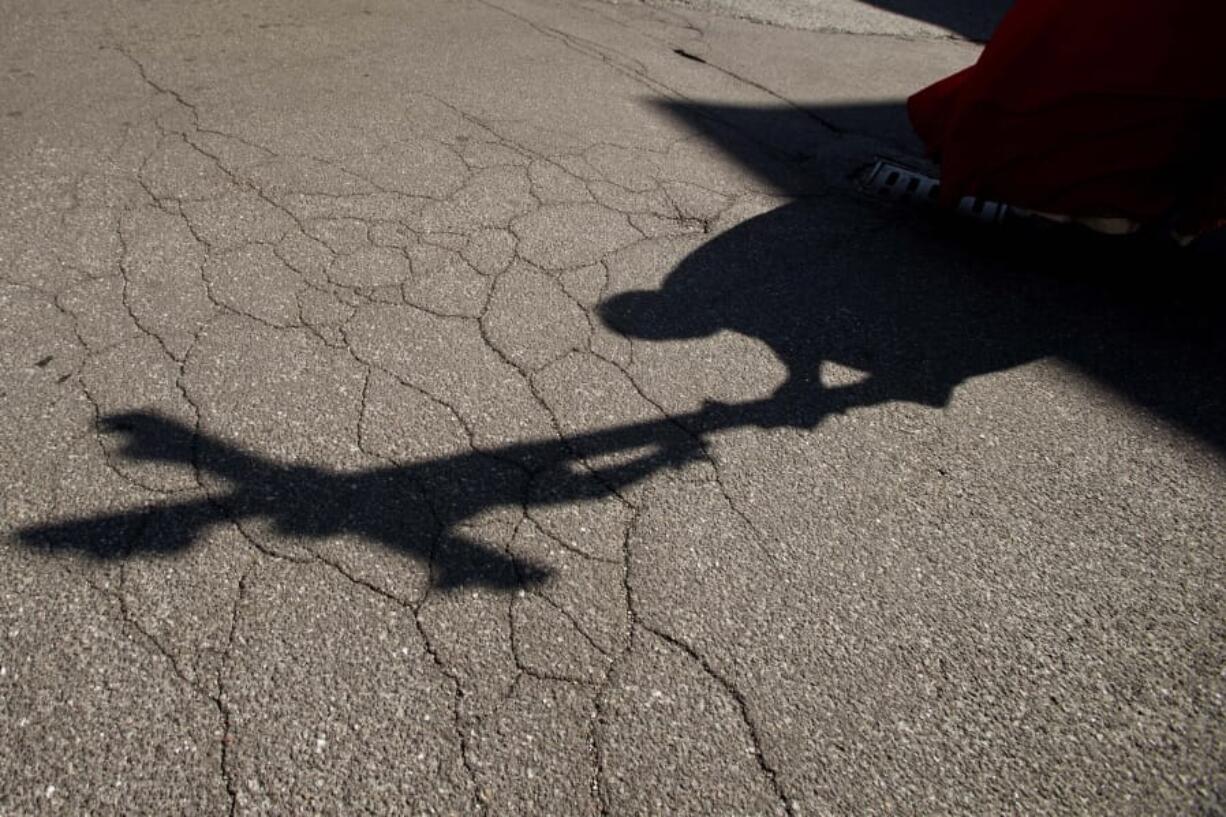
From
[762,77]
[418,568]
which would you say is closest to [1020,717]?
[418,568]

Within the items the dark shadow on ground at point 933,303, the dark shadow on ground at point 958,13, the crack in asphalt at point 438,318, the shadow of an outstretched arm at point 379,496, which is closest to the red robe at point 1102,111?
the dark shadow on ground at point 933,303

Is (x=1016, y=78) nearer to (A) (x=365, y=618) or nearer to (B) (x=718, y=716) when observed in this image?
(B) (x=718, y=716)

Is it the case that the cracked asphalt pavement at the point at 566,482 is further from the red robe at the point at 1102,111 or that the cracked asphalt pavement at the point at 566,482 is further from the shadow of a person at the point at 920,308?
the red robe at the point at 1102,111

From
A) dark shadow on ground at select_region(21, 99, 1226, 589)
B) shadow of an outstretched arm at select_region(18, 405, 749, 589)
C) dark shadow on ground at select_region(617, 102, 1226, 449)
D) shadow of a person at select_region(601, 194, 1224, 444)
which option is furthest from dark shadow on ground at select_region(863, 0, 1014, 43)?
shadow of an outstretched arm at select_region(18, 405, 749, 589)

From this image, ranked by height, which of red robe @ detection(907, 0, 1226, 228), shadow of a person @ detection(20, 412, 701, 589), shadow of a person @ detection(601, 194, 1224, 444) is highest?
red robe @ detection(907, 0, 1226, 228)

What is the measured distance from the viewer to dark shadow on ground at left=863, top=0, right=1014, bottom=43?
8633mm

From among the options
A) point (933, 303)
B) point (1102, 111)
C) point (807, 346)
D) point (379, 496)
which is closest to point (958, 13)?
point (1102, 111)

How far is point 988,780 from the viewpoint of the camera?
188cm

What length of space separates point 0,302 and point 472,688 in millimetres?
2478

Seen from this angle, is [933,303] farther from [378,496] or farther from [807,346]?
[378,496]

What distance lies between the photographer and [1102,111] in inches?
136

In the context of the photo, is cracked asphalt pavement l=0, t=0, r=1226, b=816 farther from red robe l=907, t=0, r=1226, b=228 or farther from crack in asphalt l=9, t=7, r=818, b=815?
red robe l=907, t=0, r=1226, b=228

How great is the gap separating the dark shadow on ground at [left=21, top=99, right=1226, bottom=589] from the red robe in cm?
47

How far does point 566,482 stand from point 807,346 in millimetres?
1325
